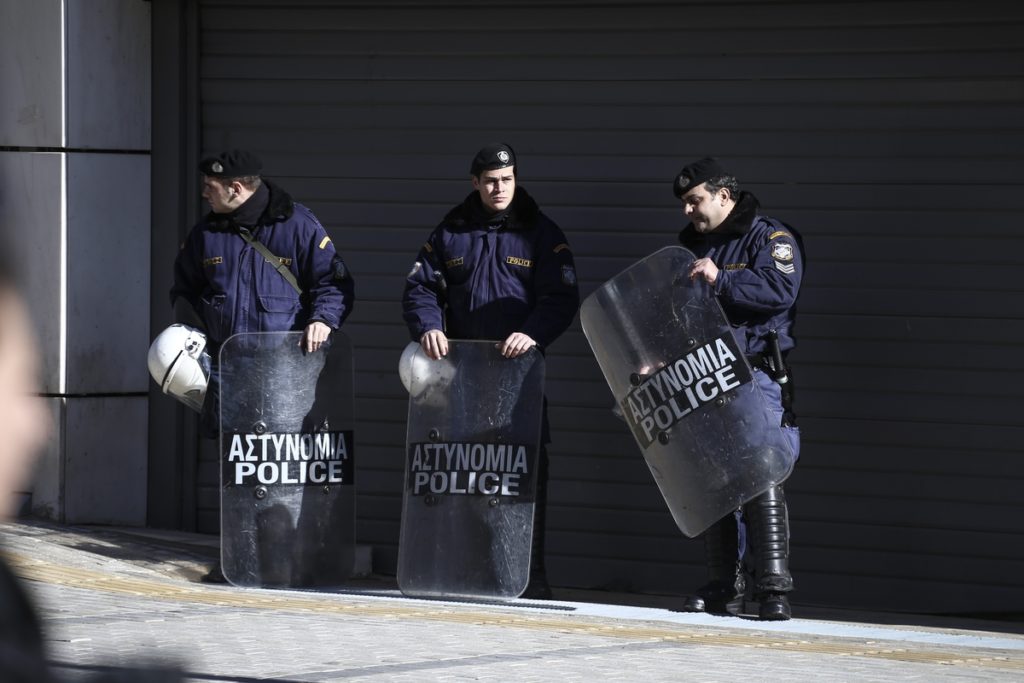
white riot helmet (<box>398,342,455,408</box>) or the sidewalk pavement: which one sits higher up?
white riot helmet (<box>398,342,455,408</box>)

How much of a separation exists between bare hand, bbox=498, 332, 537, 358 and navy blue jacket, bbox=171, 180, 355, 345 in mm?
878

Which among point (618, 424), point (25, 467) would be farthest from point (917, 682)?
point (25, 467)

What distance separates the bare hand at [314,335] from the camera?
7266 mm

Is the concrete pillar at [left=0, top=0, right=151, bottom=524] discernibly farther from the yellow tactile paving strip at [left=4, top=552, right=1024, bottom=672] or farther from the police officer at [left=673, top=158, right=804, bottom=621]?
the police officer at [left=673, top=158, right=804, bottom=621]

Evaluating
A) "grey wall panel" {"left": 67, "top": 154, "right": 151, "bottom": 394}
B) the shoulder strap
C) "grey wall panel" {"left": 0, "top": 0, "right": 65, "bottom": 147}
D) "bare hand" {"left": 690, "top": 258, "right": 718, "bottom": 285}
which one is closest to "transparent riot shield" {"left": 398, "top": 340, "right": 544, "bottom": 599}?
the shoulder strap

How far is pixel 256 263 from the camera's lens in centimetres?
740

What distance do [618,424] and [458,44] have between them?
213cm

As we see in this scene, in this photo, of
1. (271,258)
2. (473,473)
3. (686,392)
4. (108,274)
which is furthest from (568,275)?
(108,274)

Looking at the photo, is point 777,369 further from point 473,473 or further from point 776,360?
point 473,473

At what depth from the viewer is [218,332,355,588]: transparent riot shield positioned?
730 cm

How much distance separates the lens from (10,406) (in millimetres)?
1202

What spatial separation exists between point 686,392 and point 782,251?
A: 70 cm

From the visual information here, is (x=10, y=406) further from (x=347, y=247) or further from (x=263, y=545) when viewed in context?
(x=347, y=247)

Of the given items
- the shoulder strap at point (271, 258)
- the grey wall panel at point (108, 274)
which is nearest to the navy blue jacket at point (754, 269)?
the shoulder strap at point (271, 258)
